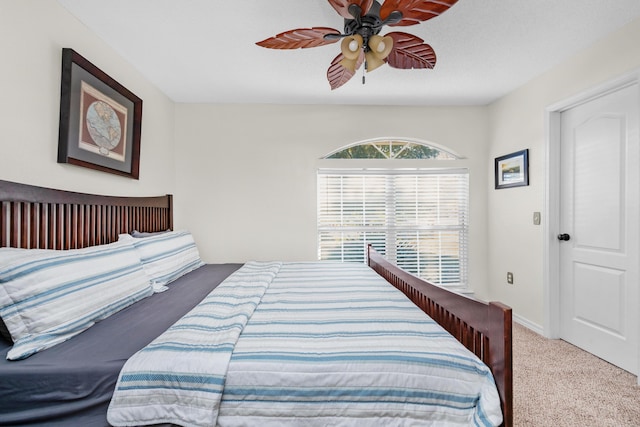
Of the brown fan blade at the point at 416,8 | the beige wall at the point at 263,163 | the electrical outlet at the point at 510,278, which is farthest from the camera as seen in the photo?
the beige wall at the point at 263,163

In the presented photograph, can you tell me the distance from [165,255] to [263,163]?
1.65m

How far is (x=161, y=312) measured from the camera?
1587 mm

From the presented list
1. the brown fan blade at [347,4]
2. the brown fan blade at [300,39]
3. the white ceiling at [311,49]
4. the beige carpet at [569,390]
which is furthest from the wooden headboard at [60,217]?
the beige carpet at [569,390]

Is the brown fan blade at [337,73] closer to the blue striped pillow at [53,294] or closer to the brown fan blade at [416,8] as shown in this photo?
the brown fan blade at [416,8]

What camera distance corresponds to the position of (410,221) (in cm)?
380

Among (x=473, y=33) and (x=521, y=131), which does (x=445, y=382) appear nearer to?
(x=473, y=33)

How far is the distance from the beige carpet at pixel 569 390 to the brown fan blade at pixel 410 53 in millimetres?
2152

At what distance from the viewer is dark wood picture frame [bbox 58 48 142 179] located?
1940 millimetres

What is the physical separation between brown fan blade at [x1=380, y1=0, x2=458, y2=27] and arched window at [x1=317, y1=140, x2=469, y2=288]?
7.40ft

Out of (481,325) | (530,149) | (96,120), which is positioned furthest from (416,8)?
(530,149)

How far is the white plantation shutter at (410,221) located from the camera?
12.4 ft

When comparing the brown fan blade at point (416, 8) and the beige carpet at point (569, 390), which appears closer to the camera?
the brown fan blade at point (416, 8)

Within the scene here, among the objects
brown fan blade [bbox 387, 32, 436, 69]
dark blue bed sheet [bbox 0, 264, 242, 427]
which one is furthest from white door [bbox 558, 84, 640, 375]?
dark blue bed sheet [bbox 0, 264, 242, 427]

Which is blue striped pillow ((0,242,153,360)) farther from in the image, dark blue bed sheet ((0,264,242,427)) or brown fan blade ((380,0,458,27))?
brown fan blade ((380,0,458,27))
